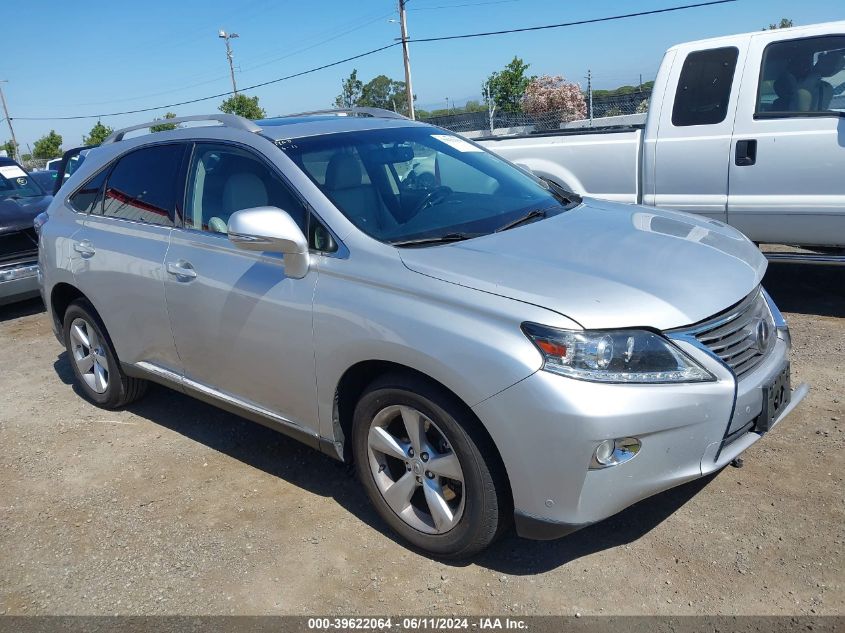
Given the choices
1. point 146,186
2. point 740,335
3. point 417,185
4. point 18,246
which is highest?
point 146,186

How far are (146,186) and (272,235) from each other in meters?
1.56

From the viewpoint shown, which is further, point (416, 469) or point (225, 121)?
point (225, 121)

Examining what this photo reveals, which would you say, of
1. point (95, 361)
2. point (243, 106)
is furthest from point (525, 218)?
point (243, 106)

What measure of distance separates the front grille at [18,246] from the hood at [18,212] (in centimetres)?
6

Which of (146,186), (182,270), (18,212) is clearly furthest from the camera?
(18,212)

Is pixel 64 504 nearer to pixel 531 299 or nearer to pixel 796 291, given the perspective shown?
pixel 531 299

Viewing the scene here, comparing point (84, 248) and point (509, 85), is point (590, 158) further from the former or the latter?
point (509, 85)

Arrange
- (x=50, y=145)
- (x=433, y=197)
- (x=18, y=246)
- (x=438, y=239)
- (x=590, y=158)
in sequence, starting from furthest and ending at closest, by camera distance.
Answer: (x=50, y=145) < (x=18, y=246) < (x=590, y=158) < (x=433, y=197) < (x=438, y=239)

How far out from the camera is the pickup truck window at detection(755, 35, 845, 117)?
5.45 m

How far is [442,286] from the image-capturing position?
2795mm

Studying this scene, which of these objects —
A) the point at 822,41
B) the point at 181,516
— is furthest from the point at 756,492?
the point at 822,41

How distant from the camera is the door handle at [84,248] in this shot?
4.48 m

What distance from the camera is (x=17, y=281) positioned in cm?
754

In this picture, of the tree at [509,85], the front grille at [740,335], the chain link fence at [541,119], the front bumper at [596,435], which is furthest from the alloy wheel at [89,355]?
the tree at [509,85]
